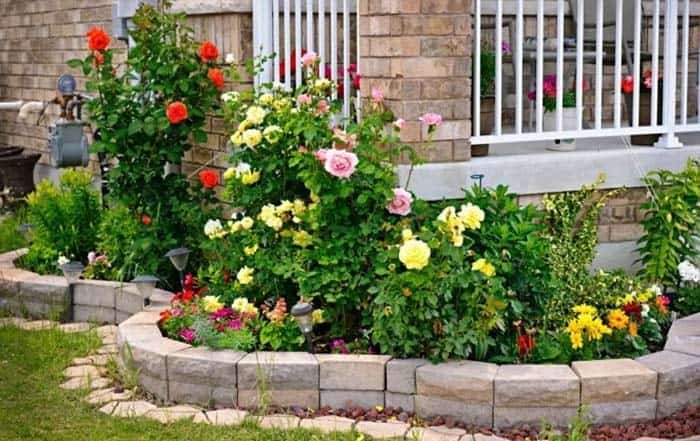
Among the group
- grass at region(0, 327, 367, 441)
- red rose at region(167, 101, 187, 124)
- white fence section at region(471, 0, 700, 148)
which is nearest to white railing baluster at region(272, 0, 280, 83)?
red rose at region(167, 101, 187, 124)

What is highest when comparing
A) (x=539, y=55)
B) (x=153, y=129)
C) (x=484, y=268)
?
(x=539, y=55)

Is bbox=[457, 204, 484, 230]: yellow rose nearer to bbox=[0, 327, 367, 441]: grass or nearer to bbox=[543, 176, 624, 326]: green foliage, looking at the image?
bbox=[543, 176, 624, 326]: green foliage

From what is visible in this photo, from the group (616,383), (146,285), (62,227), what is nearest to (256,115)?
(146,285)

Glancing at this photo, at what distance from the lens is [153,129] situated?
229 inches

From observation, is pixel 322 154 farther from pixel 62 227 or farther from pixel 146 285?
pixel 62 227

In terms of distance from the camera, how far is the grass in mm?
4156

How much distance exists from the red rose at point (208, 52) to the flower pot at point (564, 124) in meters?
1.84

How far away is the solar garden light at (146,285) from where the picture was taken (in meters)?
5.61

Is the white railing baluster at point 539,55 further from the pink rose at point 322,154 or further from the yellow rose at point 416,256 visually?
the yellow rose at point 416,256

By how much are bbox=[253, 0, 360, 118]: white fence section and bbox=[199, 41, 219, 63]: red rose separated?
0.24m

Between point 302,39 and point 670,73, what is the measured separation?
2.15m

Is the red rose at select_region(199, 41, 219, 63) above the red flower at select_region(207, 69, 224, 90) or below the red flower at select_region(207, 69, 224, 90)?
above

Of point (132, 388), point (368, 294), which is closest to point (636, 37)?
point (368, 294)

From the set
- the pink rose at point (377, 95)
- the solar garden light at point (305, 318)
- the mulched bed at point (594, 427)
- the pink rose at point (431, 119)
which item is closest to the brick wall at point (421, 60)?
the pink rose at point (377, 95)
